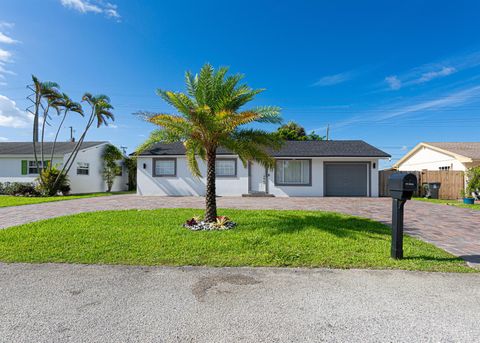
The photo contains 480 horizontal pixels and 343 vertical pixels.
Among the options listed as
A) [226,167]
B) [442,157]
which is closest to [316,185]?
[226,167]

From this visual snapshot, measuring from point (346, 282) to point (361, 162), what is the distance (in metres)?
14.6

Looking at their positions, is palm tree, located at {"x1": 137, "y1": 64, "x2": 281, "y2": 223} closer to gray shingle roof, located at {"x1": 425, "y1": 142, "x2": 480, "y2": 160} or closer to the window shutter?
gray shingle roof, located at {"x1": 425, "y1": 142, "x2": 480, "y2": 160}

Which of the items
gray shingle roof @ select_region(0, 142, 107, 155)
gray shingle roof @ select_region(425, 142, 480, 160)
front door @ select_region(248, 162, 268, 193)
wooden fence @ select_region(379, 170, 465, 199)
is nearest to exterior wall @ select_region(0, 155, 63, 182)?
gray shingle roof @ select_region(0, 142, 107, 155)

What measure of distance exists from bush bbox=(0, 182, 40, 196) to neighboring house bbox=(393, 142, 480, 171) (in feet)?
94.5

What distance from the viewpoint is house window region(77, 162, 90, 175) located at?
19391mm

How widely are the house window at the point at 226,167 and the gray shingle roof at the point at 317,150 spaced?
56 cm

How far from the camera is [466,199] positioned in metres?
13.1

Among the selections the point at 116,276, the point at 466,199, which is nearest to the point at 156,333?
the point at 116,276

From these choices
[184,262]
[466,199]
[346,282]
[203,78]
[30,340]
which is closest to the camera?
[30,340]

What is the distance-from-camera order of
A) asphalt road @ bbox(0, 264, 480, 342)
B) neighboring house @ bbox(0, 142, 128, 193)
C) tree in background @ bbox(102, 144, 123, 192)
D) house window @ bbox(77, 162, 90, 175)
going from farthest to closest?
tree in background @ bbox(102, 144, 123, 192), house window @ bbox(77, 162, 90, 175), neighboring house @ bbox(0, 142, 128, 193), asphalt road @ bbox(0, 264, 480, 342)

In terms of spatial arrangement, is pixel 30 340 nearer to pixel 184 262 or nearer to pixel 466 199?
pixel 184 262

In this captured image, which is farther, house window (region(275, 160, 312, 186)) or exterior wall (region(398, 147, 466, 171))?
exterior wall (region(398, 147, 466, 171))

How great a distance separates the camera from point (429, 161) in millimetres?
20672

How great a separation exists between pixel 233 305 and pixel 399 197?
3523mm
